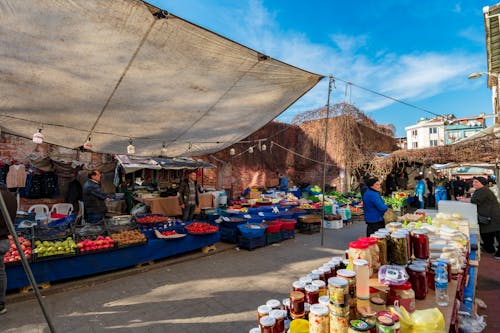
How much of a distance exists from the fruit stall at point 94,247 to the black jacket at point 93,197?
2.05ft

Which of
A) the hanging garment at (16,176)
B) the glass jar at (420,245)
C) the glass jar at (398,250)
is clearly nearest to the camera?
the glass jar at (398,250)

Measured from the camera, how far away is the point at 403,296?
187 cm

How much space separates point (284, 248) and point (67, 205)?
300 inches

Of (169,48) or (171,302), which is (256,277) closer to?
(171,302)

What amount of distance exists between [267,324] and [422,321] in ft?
3.05

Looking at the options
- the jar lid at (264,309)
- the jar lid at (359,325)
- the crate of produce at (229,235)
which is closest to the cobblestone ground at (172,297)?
the crate of produce at (229,235)

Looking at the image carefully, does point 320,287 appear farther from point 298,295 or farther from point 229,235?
point 229,235

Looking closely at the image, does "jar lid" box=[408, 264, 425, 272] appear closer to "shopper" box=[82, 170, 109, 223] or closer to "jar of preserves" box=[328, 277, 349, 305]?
"jar of preserves" box=[328, 277, 349, 305]

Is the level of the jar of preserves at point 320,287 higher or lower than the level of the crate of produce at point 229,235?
higher

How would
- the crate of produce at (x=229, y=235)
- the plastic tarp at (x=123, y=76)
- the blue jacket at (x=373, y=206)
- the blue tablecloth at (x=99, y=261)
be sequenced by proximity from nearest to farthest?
the plastic tarp at (x=123, y=76)
the blue tablecloth at (x=99, y=261)
the blue jacket at (x=373, y=206)
the crate of produce at (x=229, y=235)

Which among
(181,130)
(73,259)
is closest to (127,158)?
(181,130)

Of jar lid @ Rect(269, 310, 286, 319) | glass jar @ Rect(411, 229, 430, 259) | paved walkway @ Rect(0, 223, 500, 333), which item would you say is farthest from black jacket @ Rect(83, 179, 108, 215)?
glass jar @ Rect(411, 229, 430, 259)

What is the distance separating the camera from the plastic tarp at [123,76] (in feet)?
9.59

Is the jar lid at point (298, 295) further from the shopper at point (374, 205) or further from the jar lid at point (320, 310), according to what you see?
the shopper at point (374, 205)
